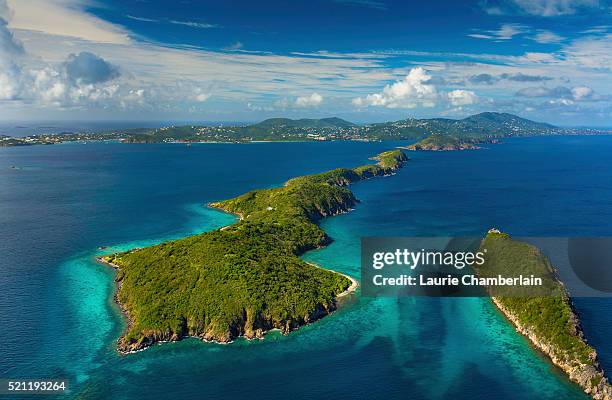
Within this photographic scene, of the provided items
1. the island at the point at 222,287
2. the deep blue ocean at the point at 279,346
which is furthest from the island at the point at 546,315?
the island at the point at 222,287

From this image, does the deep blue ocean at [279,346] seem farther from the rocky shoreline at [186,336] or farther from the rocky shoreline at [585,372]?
the rocky shoreline at [585,372]

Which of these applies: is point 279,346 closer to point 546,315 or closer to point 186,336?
point 186,336

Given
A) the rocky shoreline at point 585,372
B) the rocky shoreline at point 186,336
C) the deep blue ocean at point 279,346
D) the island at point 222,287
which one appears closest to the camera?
the rocky shoreline at point 585,372

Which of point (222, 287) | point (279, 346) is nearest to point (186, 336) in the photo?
point (222, 287)

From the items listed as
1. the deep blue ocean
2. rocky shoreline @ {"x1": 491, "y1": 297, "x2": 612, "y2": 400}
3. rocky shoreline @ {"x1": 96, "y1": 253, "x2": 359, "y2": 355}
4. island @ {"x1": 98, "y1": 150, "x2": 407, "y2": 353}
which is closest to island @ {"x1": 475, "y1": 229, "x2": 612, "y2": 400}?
rocky shoreline @ {"x1": 491, "y1": 297, "x2": 612, "y2": 400}

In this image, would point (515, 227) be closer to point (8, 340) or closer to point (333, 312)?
point (333, 312)

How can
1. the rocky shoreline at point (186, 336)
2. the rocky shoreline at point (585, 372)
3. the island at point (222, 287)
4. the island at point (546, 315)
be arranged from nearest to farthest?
the rocky shoreline at point (585, 372) → the island at point (546, 315) → the rocky shoreline at point (186, 336) → the island at point (222, 287)
